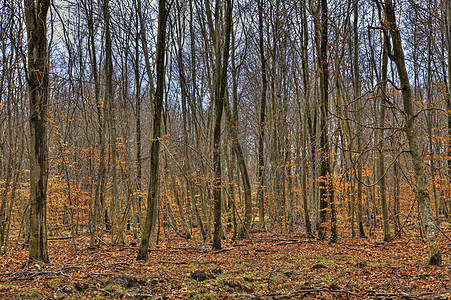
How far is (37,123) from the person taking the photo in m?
6.22

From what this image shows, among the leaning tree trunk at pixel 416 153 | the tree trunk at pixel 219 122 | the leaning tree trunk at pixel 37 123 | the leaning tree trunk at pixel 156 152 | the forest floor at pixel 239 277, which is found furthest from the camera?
the tree trunk at pixel 219 122

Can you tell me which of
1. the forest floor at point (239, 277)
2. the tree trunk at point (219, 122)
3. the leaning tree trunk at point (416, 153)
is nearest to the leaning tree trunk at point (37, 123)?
the forest floor at point (239, 277)

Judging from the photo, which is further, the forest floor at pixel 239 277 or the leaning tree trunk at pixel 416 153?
the leaning tree trunk at pixel 416 153

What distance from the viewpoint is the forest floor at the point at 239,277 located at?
4586 millimetres

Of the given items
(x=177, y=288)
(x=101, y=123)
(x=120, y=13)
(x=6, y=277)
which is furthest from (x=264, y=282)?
(x=120, y=13)

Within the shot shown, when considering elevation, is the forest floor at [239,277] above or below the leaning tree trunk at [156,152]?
below

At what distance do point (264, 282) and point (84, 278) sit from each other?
3.06 meters

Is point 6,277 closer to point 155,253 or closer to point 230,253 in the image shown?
point 155,253

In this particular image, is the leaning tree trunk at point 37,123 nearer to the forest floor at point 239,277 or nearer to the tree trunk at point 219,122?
the forest floor at point 239,277

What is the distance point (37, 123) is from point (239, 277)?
4.86m

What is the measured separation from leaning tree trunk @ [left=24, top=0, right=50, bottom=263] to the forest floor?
0.52 meters

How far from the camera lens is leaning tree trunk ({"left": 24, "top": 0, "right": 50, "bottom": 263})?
20.0ft

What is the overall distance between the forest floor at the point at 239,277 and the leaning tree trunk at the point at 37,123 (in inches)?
20.6

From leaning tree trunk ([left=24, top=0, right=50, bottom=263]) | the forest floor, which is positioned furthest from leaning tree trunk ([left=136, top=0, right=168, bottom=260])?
leaning tree trunk ([left=24, top=0, right=50, bottom=263])
